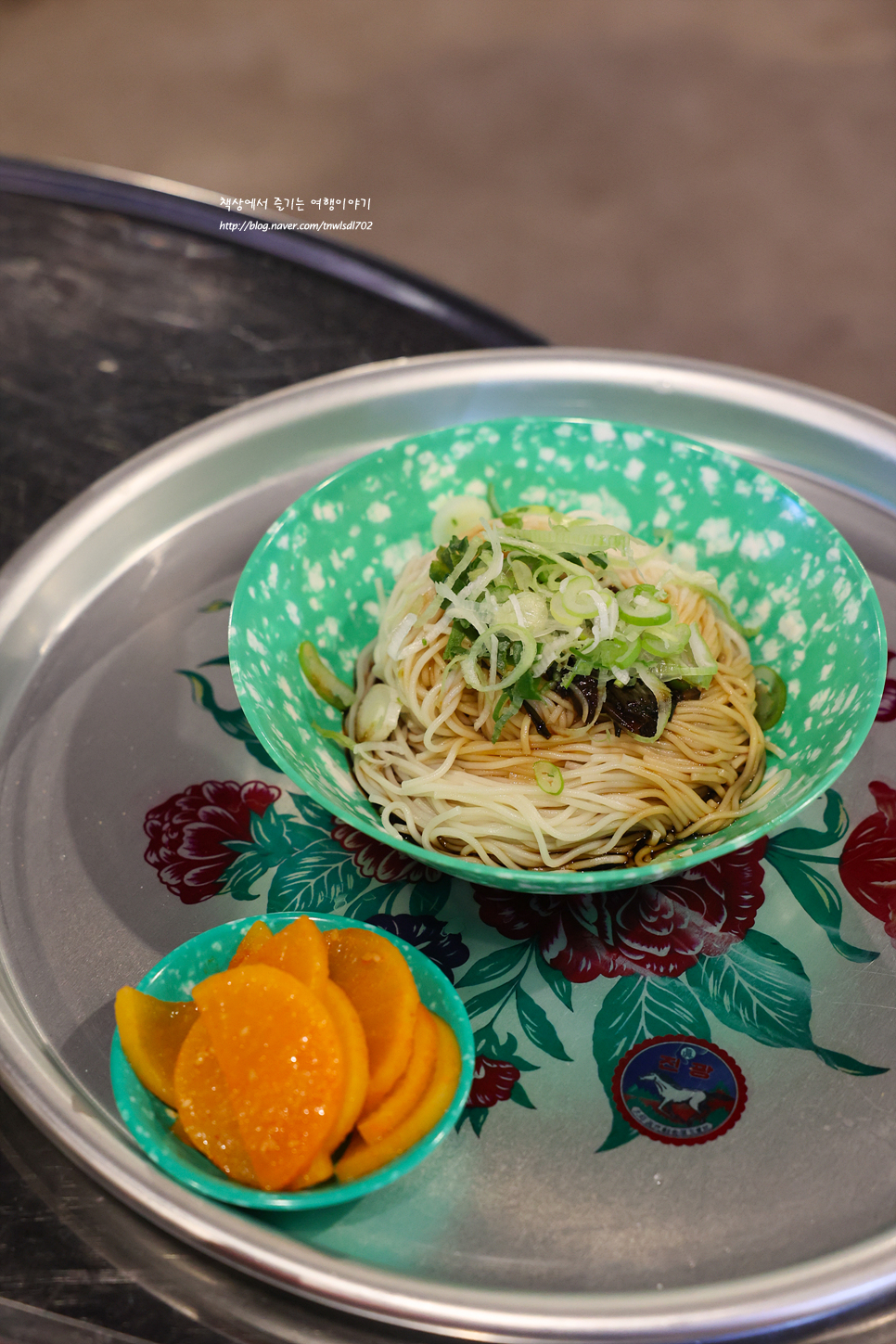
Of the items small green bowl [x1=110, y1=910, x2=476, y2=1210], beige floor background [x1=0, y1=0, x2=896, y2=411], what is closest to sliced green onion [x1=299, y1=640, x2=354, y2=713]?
small green bowl [x1=110, y1=910, x2=476, y2=1210]

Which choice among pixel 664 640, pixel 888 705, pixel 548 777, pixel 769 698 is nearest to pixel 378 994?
pixel 548 777

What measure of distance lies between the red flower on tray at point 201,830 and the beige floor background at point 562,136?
348cm

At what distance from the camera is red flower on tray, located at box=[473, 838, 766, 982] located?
1483mm

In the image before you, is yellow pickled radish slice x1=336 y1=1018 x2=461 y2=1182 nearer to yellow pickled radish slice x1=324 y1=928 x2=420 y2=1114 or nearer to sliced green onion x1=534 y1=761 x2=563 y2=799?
yellow pickled radish slice x1=324 y1=928 x2=420 y2=1114

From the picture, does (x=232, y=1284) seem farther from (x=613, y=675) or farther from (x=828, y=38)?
(x=828, y=38)

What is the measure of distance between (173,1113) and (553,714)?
83 cm

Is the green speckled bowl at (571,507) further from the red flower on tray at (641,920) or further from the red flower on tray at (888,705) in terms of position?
the red flower on tray at (888,705)

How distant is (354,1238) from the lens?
1.21 metres

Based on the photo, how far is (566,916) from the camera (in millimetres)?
1535

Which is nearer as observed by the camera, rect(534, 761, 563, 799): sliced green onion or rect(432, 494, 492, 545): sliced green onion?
rect(534, 761, 563, 799): sliced green onion

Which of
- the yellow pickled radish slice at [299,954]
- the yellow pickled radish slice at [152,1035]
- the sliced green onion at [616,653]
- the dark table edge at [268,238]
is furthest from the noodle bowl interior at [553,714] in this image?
the dark table edge at [268,238]

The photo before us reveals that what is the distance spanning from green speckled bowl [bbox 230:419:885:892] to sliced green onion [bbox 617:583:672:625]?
26 cm

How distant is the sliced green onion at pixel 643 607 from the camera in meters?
1.63

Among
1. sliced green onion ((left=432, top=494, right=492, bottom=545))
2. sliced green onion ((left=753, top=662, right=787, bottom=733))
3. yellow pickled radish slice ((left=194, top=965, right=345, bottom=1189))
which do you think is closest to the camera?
yellow pickled radish slice ((left=194, top=965, right=345, bottom=1189))
